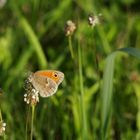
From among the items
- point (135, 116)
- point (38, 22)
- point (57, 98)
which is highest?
point (38, 22)

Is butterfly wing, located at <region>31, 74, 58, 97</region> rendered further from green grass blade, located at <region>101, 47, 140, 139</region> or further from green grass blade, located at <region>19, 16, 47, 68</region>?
green grass blade, located at <region>19, 16, 47, 68</region>

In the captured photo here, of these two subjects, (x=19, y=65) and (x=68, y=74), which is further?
(x=19, y=65)

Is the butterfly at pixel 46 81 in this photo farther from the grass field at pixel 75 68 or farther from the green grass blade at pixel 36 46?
the green grass blade at pixel 36 46

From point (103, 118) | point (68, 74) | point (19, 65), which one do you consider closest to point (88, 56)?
point (68, 74)

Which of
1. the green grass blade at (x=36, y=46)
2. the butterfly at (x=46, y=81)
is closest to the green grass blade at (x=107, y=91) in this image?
the butterfly at (x=46, y=81)

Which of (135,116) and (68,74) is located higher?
(68,74)

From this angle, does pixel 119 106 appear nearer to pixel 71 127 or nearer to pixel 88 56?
pixel 71 127

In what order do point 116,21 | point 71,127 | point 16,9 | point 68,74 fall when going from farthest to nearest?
point 116,21
point 16,9
point 68,74
point 71,127
